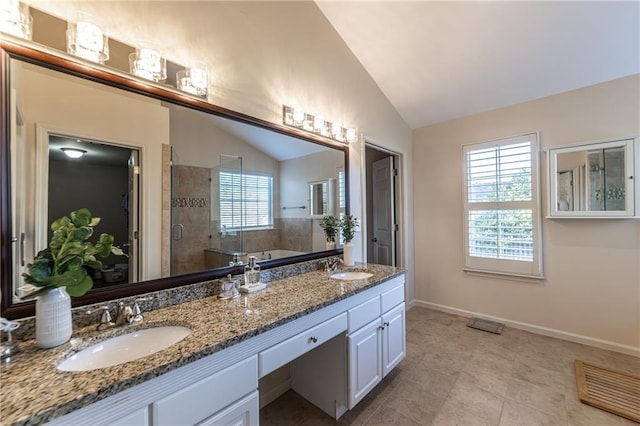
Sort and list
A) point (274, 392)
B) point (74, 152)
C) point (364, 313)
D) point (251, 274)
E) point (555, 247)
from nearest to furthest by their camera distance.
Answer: point (74, 152) < point (251, 274) < point (364, 313) < point (274, 392) < point (555, 247)

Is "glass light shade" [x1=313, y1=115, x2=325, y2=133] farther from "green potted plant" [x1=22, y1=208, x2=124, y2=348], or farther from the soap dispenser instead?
"green potted plant" [x1=22, y1=208, x2=124, y2=348]

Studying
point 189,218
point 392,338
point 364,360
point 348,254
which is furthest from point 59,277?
point 392,338

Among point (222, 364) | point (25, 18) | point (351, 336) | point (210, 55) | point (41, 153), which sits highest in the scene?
point (210, 55)

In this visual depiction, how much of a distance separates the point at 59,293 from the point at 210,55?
1450 mm

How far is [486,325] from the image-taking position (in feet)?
10.1

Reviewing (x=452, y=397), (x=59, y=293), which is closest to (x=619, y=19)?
(x=452, y=397)

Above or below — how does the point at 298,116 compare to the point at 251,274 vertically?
above

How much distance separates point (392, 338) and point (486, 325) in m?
1.70

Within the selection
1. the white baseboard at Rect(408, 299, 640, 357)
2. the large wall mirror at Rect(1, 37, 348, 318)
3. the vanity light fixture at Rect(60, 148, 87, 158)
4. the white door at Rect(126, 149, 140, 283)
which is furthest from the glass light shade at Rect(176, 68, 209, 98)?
the white baseboard at Rect(408, 299, 640, 357)

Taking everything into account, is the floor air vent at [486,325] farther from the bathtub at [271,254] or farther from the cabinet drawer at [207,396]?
the cabinet drawer at [207,396]

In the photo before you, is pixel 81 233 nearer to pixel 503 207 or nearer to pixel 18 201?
pixel 18 201

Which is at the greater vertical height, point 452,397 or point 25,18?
point 25,18

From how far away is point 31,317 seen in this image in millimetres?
1023

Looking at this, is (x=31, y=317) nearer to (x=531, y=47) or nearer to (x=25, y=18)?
(x=25, y=18)
